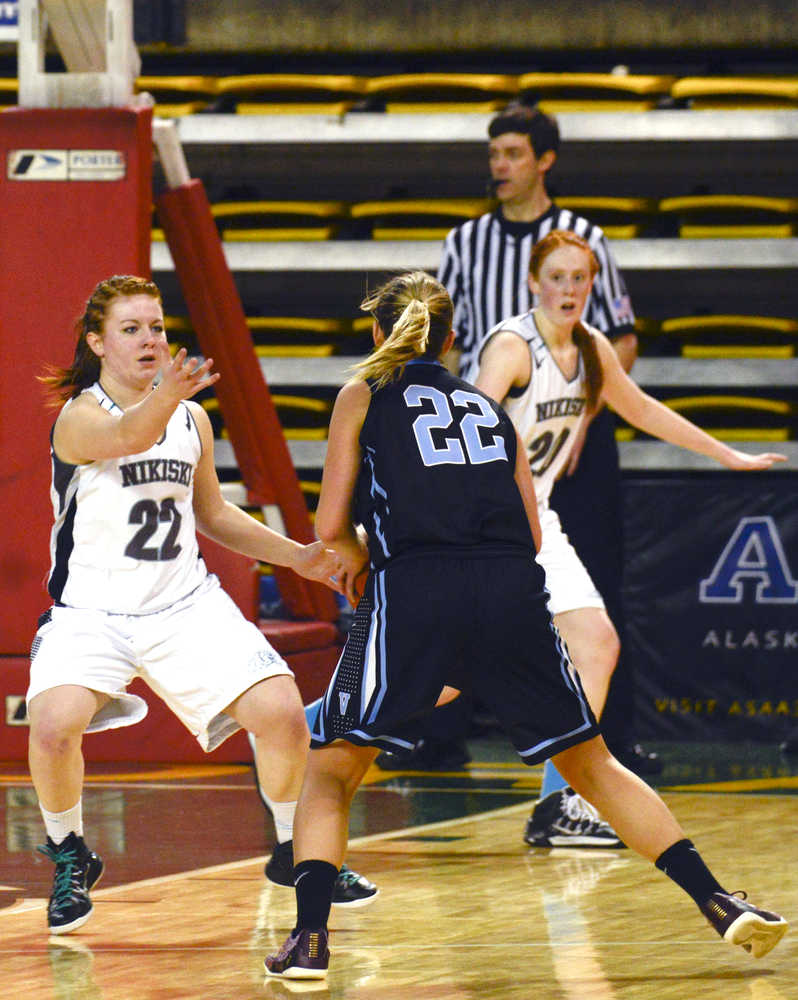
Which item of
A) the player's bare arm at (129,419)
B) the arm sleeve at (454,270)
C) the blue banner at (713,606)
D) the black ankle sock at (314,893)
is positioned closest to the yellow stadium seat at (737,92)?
the blue banner at (713,606)

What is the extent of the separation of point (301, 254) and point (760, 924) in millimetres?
6885

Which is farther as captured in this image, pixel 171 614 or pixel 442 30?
pixel 442 30

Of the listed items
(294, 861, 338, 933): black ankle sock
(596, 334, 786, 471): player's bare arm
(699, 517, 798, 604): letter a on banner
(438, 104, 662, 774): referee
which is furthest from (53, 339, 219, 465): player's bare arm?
(699, 517, 798, 604): letter a on banner

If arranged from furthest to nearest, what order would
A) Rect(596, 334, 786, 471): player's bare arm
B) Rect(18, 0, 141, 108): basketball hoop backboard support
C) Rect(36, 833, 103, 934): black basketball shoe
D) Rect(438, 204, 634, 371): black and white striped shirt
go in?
Rect(18, 0, 141, 108): basketball hoop backboard support → Rect(438, 204, 634, 371): black and white striped shirt → Rect(596, 334, 786, 471): player's bare arm → Rect(36, 833, 103, 934): black basketball shoe

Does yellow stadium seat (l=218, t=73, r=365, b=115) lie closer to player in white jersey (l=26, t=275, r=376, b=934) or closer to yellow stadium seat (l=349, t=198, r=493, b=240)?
yellow stadium seat (l=349, t=198, r=493, b=240)

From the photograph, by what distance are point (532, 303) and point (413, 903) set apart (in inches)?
123

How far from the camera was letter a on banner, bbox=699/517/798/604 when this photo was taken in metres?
7.86

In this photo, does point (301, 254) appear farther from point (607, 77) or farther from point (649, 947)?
point (649, 947)

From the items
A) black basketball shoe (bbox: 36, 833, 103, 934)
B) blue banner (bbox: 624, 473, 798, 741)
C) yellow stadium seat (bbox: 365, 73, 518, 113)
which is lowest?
blue banner (bbox: 624, 473, 798, 741)

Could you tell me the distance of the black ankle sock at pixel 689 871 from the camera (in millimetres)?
3816

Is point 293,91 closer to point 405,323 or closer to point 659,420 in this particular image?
point 659,420

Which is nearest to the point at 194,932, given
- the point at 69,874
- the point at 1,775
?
the point at 69,874

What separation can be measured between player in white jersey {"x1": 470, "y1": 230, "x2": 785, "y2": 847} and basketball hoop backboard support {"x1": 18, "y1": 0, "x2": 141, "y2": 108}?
2328 millimetres

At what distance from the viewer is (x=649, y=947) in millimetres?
4070
